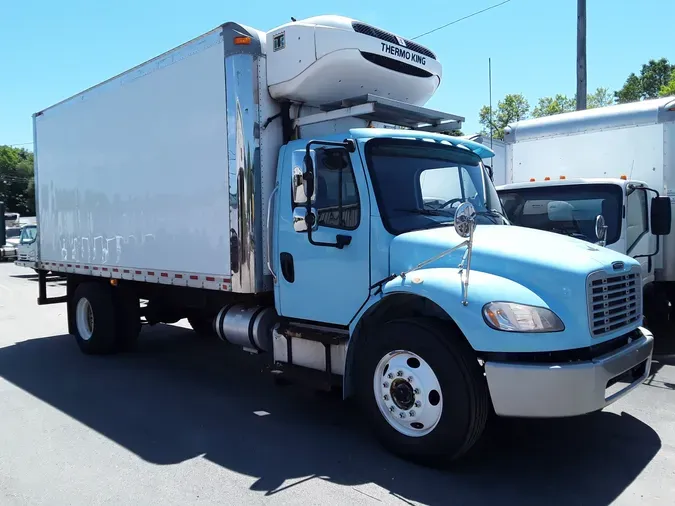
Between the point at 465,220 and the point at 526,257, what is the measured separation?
20.0 inches

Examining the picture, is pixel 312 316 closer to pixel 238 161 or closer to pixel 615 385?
pixel 238 161

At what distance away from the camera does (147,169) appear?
267 inches

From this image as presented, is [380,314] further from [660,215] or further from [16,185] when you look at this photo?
[16,185]

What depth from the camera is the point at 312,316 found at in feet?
16.8

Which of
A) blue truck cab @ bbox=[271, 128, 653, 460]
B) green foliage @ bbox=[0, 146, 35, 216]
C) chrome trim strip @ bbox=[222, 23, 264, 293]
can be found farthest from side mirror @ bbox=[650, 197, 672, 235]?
green foliage @ bbox=[0, 146, 35, 216]

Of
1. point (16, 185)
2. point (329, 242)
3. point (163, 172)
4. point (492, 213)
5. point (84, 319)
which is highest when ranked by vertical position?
point (16, 185)

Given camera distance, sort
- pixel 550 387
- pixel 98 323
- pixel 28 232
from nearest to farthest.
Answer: pixel 550 387, pixel 98 323, pixel 28 232

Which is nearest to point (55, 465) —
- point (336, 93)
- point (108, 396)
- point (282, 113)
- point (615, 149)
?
point (108, 396)

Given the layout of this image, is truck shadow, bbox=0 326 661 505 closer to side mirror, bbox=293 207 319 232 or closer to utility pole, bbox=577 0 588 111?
side mirror, bbox=293 207 319 232

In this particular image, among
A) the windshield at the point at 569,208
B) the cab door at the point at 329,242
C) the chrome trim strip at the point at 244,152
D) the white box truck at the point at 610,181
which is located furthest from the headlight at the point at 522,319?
the windshield at the point at 569,208

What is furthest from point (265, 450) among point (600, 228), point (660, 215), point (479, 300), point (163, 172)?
point (660, 215)

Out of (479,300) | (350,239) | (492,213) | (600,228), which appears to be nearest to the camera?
(479,300)

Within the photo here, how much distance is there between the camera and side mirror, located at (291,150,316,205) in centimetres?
460

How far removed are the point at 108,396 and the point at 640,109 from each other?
7673mm
